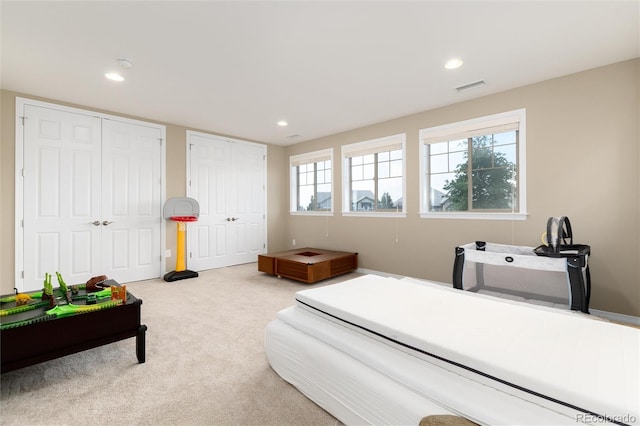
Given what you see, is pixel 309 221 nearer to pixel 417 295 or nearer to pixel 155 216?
pixel 155 216

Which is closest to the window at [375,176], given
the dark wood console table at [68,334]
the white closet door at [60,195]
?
the dark wood console table at [68,334]

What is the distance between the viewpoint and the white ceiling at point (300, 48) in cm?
208

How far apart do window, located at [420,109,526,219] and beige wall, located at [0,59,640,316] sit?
104 mm

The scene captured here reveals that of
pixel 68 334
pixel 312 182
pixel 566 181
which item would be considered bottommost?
pixel 68 334

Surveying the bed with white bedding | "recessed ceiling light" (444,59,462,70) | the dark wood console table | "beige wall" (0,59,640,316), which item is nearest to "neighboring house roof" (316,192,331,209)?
"beige wall" (0,59,640,316)

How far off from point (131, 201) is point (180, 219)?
0.73 metres

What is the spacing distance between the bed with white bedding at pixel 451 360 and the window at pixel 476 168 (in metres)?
2.17

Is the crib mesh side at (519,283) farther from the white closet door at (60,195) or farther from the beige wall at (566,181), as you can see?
the white closet door at (60,195)

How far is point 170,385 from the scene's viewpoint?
6.01 feet

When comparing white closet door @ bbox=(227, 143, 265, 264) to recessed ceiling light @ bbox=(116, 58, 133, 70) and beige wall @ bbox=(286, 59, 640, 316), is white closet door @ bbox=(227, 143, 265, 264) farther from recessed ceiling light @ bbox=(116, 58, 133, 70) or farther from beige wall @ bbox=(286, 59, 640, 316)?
beige wall @ bbox=(286, 59, 640, 316)

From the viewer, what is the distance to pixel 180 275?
455cm

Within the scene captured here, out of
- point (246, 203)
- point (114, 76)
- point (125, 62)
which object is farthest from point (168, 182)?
point (125, 62)

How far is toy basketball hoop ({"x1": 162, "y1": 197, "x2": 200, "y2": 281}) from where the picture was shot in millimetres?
4598

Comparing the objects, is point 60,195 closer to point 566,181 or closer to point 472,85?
point 472,85
